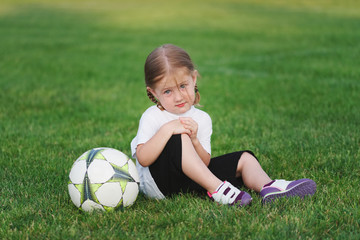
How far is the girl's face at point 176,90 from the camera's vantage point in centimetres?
374

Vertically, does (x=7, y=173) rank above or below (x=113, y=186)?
below

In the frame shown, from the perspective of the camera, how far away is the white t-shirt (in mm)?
3846

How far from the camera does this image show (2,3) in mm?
35500

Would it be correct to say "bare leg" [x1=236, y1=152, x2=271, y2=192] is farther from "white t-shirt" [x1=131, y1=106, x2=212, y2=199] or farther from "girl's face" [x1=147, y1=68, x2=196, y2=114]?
"girl's face" [x1=147, y1=68, x2=196, y2=114]

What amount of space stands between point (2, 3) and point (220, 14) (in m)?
17.9

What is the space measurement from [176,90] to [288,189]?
120 centimetres

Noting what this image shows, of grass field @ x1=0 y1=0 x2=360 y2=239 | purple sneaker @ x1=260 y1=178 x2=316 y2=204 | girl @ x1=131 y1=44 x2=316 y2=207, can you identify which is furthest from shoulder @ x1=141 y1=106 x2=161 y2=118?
purple sneaker @ x1=260 y1=178 x2=316 y2=204

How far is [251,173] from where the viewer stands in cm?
403

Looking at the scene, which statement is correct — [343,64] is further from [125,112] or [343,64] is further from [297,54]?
[125,112]

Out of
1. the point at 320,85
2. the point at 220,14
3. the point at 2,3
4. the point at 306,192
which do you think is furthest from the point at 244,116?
the point at 2,3

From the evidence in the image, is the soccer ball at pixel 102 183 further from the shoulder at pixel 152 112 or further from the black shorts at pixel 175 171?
the shoulder at pixel 152 112

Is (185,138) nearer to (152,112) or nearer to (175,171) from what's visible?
(175,171)

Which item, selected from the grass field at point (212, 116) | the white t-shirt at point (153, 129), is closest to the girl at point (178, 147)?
the white t-shirt at point (153, 129)

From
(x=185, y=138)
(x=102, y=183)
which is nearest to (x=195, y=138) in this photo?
(x=185, y=138)
